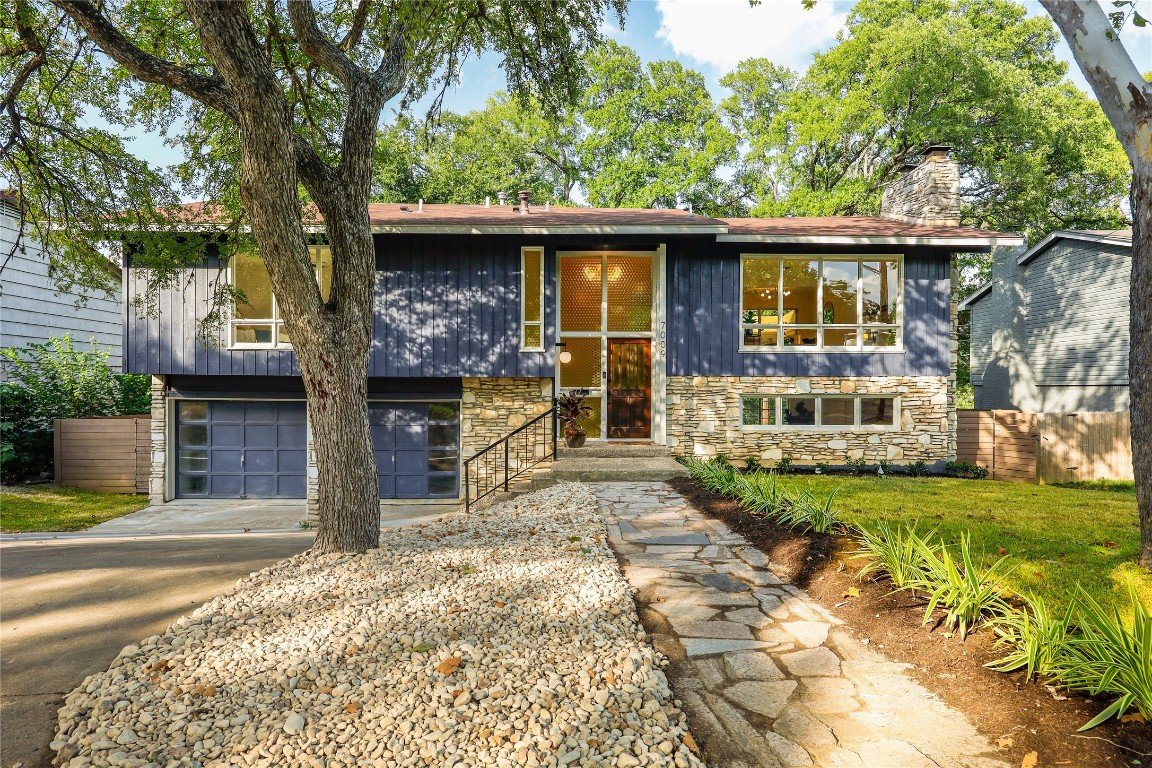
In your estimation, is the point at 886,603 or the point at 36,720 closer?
the point at 36,720

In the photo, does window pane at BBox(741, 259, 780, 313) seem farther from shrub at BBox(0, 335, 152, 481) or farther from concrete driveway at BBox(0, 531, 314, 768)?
shrub at BBox(0, 335, 152, 481)

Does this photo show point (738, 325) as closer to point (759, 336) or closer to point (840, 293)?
point (759, 336)

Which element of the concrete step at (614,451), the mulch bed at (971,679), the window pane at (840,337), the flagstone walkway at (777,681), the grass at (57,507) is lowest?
the grass at (57,507)

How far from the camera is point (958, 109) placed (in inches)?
680

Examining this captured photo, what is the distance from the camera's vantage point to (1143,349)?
3867mm

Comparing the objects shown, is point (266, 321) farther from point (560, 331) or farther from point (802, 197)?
point (802, 197)

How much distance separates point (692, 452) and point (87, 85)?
10.1 m

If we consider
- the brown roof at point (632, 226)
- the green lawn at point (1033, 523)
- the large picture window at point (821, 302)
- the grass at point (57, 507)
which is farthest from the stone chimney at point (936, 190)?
the grass at point (57, 507)

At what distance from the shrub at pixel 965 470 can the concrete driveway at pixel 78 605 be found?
432 inches

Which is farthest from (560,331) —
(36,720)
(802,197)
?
(802,197)

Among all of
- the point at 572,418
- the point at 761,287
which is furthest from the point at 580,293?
the point at 761,287

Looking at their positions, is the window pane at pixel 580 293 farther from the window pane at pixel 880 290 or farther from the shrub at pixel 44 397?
the shrub at pixel 44 397

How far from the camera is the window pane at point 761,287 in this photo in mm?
10961

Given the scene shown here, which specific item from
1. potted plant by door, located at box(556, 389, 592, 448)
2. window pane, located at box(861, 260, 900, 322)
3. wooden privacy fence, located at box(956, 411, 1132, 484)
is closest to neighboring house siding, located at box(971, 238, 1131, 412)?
wooden privacy fence, located at box(956, 411, 1132, 484)
